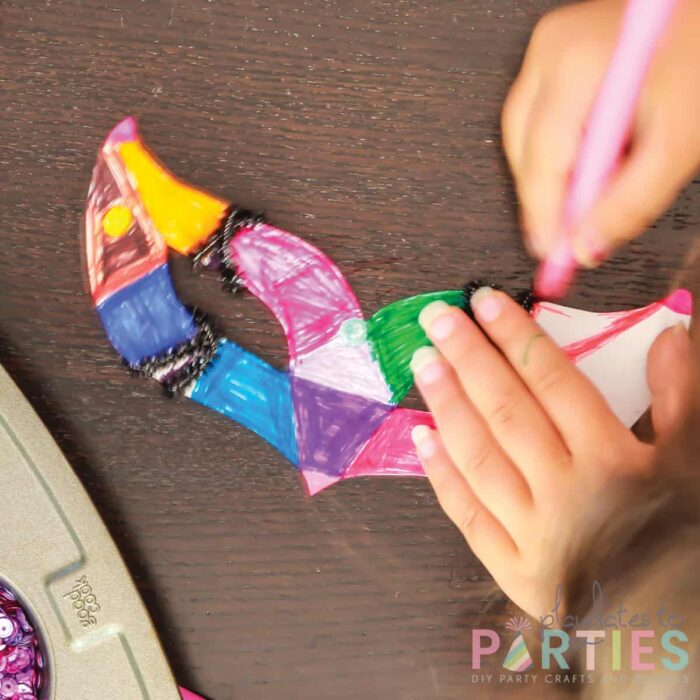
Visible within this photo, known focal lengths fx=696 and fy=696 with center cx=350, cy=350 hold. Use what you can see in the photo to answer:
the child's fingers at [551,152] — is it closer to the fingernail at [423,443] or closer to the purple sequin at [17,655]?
the fingernail at [423,443]

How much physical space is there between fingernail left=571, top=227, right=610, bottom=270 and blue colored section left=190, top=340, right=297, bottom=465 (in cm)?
20

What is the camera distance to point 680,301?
0.45 metres

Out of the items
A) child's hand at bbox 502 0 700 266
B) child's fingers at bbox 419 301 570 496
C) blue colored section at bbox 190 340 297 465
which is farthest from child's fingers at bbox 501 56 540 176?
blue colored section at bbox 190 340 297 465

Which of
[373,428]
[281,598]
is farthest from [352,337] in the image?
[281,598]

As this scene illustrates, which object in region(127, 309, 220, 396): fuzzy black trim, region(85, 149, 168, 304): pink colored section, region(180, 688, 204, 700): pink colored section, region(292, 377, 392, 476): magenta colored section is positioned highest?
region(85, 149, 168, 304): pink colored section

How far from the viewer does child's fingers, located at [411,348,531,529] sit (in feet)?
1.48

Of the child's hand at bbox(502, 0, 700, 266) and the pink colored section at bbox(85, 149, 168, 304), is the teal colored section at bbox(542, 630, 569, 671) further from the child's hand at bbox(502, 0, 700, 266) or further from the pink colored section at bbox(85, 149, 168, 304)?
the pink colored section at bbox(85, 149, 168, 304)

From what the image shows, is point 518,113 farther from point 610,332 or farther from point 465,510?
point 465,510

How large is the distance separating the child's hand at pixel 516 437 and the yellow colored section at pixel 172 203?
15cm

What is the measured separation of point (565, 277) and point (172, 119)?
27 centimetres

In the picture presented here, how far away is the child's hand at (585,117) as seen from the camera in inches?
16.0

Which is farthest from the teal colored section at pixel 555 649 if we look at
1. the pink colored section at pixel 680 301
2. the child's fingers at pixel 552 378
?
the pink colored section at pixel 680 301

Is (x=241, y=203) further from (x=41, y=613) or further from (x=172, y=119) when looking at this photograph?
(x=41, y=613)

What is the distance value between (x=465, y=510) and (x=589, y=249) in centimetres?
18
